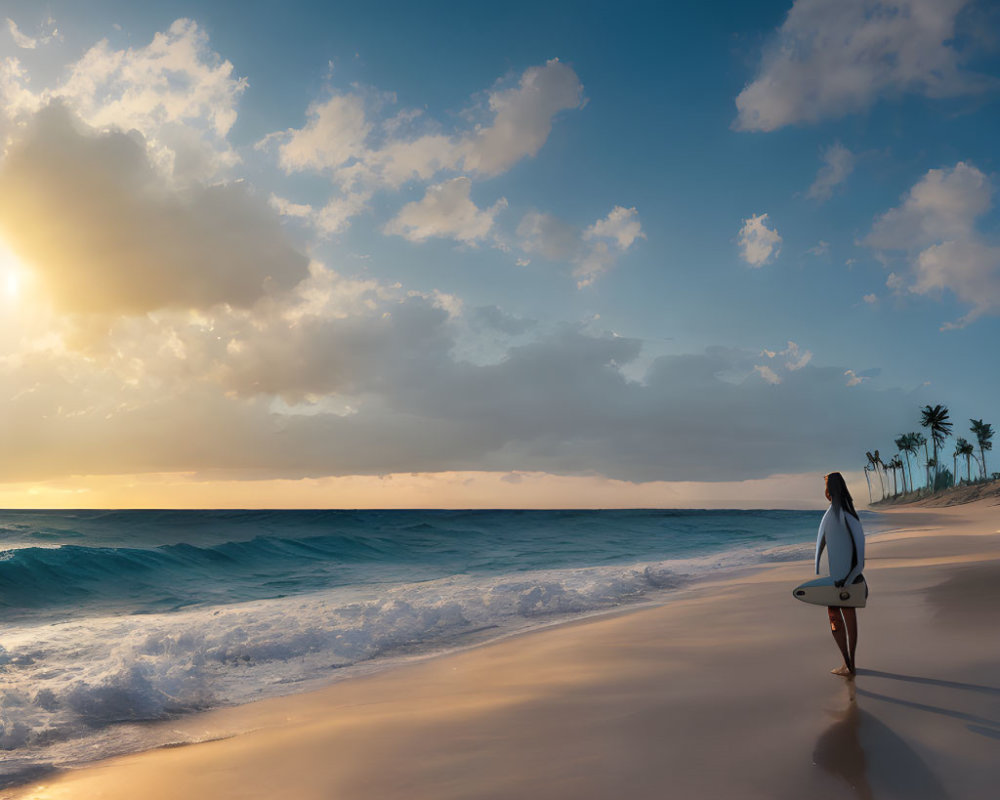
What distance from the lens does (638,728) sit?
206 inches

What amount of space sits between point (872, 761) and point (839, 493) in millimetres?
2980

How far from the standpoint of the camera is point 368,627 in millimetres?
12070

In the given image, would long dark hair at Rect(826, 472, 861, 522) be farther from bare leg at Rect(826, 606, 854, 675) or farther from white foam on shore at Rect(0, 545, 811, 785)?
white foam on shore at Rect(0, 545, 811, 785)

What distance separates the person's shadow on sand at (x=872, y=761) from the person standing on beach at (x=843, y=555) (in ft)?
4.37

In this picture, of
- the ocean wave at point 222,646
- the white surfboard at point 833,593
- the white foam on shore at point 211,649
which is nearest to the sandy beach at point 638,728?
the white surfboard at point 833,593

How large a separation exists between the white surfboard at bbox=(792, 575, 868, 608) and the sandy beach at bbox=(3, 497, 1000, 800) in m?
0.77

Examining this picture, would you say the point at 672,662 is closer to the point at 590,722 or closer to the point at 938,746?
the point at 590,722

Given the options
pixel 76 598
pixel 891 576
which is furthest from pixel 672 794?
pixel 76 598

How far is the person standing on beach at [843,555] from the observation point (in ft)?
20.7

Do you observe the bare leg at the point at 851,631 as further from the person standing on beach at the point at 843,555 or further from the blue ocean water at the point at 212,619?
the blue ocean water at the point at 212,619

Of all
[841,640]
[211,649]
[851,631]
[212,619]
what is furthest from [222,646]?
[851,631]

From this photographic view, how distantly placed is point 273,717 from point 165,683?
2.26 metres

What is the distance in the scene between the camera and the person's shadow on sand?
3895mm

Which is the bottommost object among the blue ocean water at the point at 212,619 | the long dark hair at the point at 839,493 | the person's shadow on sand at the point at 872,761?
the blue ocean water at the point at 212,619
